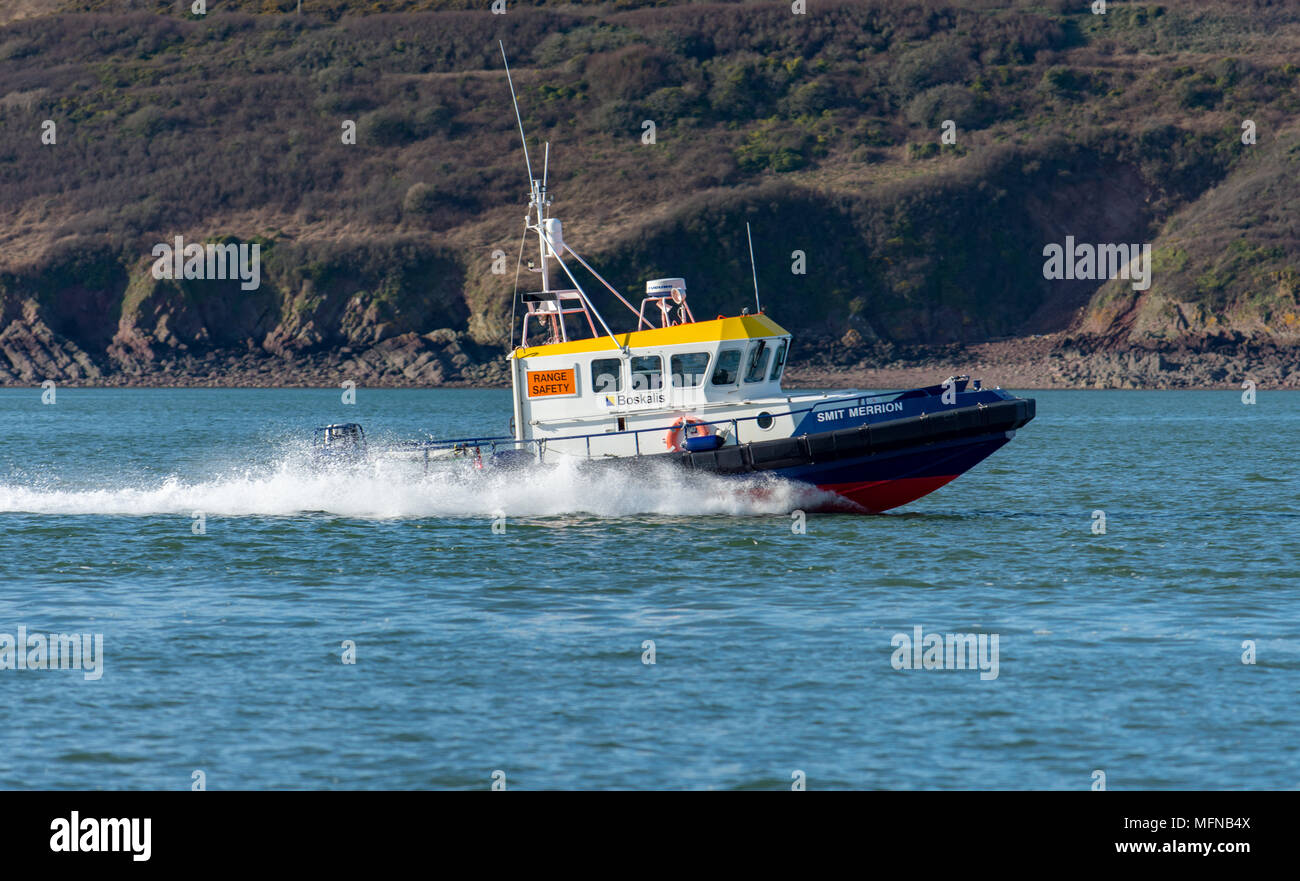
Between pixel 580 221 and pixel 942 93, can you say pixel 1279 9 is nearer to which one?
pixel 942 93

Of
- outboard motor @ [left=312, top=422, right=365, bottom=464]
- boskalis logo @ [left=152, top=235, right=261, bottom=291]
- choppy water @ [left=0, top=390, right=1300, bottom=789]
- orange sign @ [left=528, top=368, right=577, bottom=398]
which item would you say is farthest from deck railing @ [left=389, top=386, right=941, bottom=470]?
boskalis logo @ [left=152, top=235, right=261, bottom=291]

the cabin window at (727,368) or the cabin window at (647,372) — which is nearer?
the cabin window at (727,368)

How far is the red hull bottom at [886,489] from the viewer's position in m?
23.7

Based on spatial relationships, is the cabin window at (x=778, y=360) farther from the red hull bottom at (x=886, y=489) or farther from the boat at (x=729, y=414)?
the red hull bottom at (x=886, y=489)

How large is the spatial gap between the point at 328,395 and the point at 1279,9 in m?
98.5

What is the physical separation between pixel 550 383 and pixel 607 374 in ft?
3.46

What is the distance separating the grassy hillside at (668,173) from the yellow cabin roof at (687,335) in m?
73.8

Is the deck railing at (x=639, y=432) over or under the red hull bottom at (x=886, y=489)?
over

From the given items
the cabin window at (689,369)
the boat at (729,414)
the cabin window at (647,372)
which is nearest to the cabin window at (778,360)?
the boat at (729,414)

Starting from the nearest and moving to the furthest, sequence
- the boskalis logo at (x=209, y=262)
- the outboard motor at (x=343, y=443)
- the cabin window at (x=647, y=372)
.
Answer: the cabin window at (x=647, y=372) < the outboard motor at (x=343, y=443) < the boskalis logo at (x=209, y=262)
